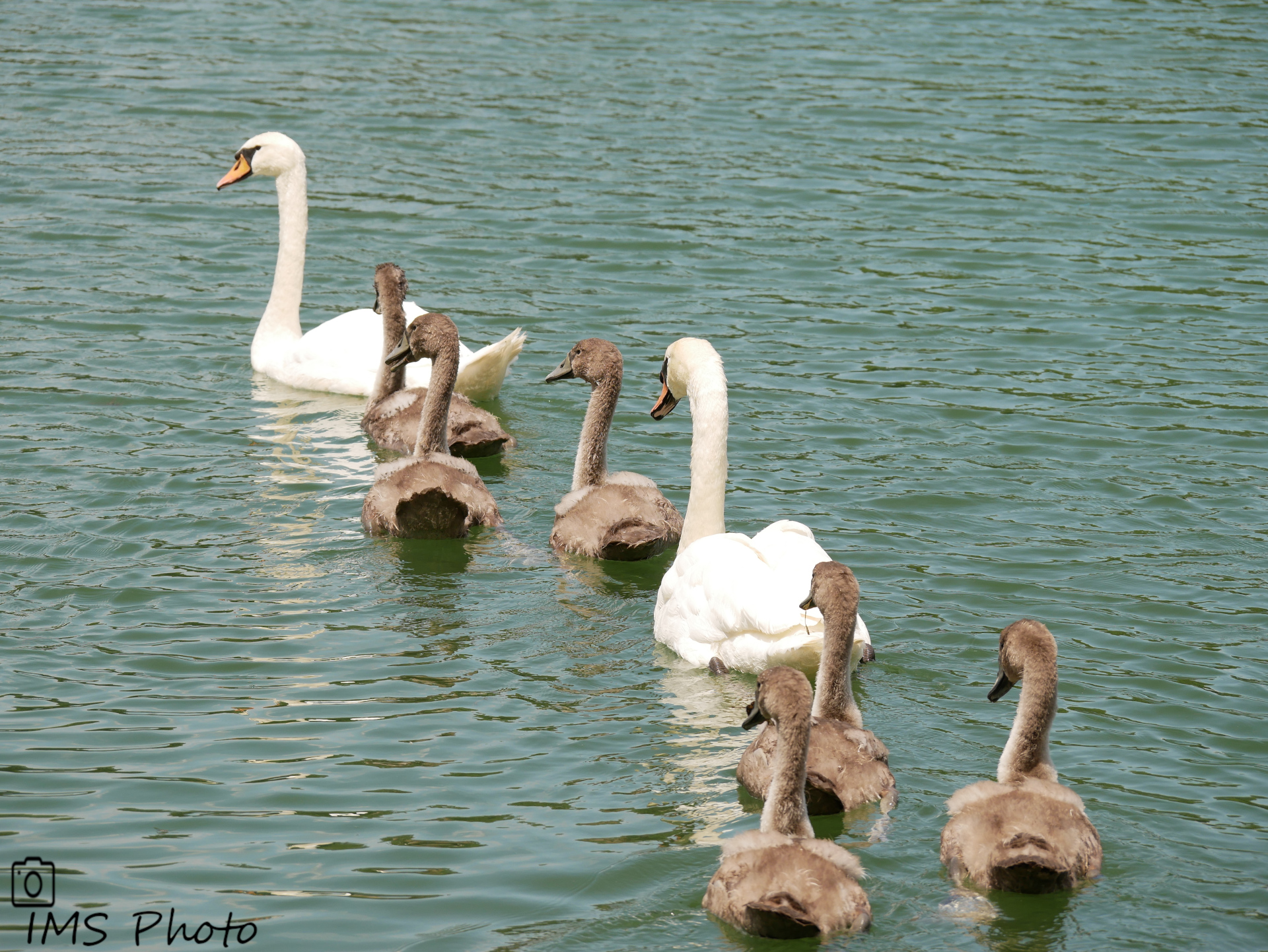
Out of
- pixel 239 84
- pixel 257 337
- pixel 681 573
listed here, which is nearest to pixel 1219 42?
pixel 239 84

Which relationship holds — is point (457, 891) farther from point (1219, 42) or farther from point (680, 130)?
point (1219, 42)

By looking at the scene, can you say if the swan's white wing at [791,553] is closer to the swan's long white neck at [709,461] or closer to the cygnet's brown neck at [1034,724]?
the swan's long white neck at [709,461]

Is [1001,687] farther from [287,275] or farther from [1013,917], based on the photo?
[287,275]

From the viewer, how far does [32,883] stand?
6438 millimetres

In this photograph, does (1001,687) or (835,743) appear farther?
(1001,687)

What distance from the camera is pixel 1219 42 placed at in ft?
74.5

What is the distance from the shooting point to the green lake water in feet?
22.4

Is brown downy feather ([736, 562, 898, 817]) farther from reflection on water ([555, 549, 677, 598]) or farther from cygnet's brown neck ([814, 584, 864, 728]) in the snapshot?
reflection on water ([555, 549, 677, 598])

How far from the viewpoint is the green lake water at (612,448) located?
683cm

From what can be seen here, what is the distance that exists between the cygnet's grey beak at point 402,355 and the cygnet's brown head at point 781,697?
5.51 m

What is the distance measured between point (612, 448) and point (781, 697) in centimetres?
568

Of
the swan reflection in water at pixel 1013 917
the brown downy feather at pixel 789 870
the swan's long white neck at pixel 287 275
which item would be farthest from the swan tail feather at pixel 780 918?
the swan's long white neck at pixel 287 275

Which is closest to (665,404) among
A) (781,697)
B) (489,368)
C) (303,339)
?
(489,368)

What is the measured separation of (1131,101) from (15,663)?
16.1 meters
